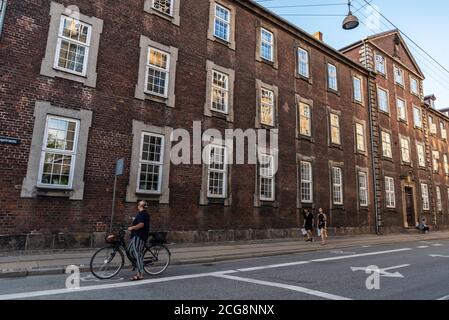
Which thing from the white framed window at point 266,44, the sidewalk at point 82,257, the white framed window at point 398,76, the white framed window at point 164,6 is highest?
the white framed window at point 398,76

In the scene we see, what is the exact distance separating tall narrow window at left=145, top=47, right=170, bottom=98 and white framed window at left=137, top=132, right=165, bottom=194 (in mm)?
2056

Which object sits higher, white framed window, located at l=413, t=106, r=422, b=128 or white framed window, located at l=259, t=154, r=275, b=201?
white framed window, located at l=413, t=106, r=422, b=128

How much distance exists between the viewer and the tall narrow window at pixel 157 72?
46.3 feet

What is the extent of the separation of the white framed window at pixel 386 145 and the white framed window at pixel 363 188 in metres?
3.88

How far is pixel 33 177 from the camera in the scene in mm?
10742

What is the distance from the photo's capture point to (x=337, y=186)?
72.2ft

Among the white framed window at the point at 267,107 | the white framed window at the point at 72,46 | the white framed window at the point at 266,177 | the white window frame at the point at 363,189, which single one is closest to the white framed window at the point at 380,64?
the white window frame at the point at 363,189

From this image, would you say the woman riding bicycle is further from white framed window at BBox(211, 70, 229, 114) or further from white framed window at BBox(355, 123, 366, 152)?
white framed window at BBox(355, 123, 366, 152)

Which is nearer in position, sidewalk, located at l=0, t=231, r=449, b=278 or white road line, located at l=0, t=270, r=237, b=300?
white road line, located at l=0, t=270, r=237, b=300

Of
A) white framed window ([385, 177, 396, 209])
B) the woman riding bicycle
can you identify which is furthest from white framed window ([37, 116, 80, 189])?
white framed window ([385, 177, 396, 209])

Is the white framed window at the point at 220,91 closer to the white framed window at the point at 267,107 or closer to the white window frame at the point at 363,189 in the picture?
the white framed window at the point at 267,107

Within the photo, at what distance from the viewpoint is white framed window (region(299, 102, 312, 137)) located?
20453 millimetres
